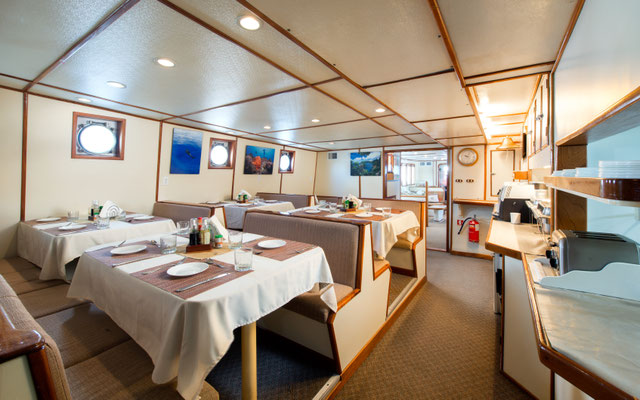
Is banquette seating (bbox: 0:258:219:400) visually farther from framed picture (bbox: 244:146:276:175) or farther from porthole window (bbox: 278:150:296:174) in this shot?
porthole window (bbox: 278:150:296:174)

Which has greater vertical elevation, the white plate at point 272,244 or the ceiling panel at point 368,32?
the ceiling panel at point 368,32

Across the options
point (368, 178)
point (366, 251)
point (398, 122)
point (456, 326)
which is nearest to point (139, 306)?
point (366, 251)

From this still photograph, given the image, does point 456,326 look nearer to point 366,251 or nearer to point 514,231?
point 514,231

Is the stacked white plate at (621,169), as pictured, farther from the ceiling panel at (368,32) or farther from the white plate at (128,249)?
the white plate at (128,249)

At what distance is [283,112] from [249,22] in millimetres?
1915

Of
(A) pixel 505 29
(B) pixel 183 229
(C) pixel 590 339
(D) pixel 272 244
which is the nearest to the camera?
(C) pixel 590 339

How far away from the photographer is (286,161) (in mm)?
6598

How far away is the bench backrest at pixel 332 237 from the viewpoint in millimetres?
2018

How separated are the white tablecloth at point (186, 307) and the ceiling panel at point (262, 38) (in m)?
1.38

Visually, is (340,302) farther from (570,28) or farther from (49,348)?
(570,28)

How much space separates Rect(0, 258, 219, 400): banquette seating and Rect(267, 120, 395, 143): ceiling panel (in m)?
3.55

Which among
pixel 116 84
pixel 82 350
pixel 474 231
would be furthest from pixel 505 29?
pixel 474 231

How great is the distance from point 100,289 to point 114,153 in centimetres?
289

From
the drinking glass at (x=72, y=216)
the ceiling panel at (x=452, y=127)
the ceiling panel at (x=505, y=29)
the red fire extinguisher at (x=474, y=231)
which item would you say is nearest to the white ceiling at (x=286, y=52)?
the ceiling panel at (x=505, y=29)
